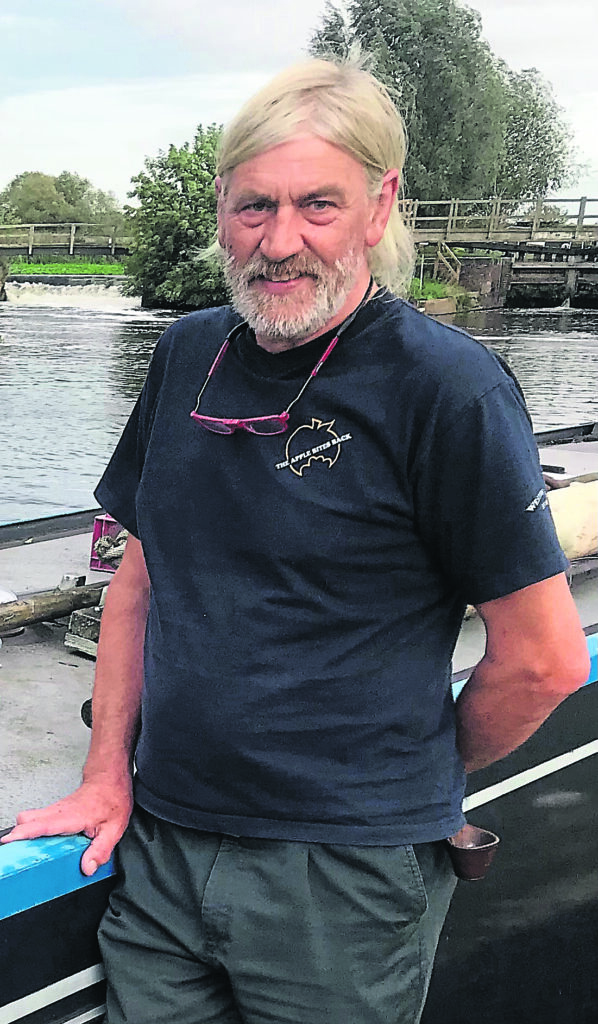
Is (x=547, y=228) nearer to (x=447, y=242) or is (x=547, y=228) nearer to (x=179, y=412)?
(x=447, y=242)

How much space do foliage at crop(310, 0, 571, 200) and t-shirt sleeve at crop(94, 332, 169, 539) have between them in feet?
53.9

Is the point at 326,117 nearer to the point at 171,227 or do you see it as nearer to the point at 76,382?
the point at 171,227

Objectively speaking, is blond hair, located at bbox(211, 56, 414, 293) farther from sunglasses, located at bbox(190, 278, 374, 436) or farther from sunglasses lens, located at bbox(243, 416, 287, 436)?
sunglasses lens, located at bbox(243, 416, 287, 436)

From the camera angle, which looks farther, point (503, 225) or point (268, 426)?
point (503, 225)

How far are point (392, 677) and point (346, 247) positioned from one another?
379 millimetres

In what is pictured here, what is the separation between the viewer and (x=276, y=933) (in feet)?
3.03

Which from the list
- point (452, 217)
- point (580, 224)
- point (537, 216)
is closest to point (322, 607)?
point (452, 217)

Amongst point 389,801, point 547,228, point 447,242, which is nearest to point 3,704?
point 389,801

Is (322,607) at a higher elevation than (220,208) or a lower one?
lower

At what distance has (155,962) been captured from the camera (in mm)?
960

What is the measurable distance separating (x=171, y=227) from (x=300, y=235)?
29.1 feet

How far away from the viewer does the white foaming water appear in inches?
422

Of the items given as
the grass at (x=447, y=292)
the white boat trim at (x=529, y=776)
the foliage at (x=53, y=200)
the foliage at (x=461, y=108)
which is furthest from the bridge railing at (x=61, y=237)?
the foliage at (x=461, y=108)

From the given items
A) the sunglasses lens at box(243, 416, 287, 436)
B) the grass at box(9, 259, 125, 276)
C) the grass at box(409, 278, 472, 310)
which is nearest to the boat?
the sunglasses lens at box(243, 416, 287, 436)
